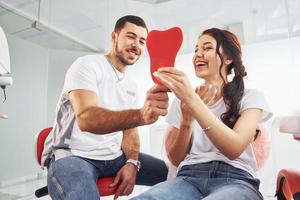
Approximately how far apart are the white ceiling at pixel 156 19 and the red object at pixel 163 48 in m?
0.21

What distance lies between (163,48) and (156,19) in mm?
447

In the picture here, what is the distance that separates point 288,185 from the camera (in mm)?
637

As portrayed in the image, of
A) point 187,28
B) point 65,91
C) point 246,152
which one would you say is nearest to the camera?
point 246,152

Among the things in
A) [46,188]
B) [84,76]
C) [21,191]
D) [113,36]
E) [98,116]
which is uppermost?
[113,36]

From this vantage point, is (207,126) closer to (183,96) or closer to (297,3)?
(183,96)

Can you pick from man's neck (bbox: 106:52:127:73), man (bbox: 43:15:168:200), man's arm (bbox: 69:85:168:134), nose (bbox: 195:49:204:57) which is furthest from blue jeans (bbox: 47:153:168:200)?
nose (bbox: 195:49:204:57)

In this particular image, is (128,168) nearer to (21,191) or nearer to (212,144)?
(212,144)

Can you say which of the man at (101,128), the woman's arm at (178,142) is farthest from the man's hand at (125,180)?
the woman's arm at (178,142)

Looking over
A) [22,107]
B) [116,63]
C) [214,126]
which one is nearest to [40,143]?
[116,63]

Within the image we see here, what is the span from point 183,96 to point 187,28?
0.49 metres

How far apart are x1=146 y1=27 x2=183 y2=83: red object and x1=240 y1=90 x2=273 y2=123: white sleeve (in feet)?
0.88

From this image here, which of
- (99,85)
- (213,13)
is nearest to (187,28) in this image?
(213,13)

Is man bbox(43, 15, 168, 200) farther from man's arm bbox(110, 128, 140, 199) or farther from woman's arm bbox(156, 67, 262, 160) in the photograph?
woman's arm bbox(156, 67, 262, 160)

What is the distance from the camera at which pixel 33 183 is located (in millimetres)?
1136
